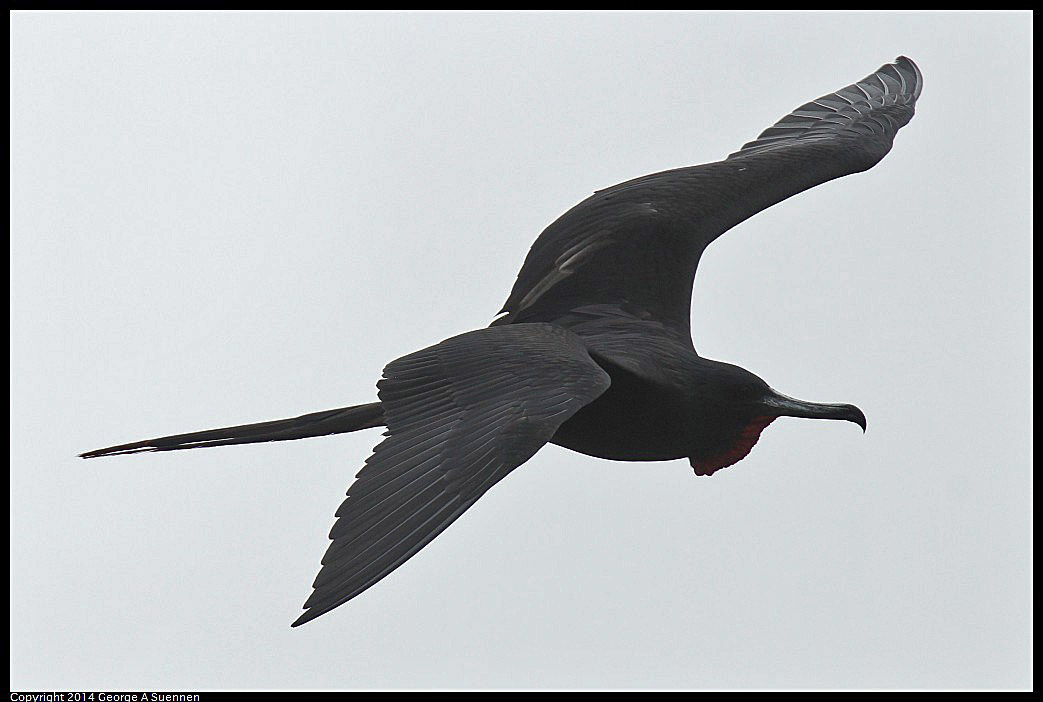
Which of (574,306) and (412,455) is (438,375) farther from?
(574,306)

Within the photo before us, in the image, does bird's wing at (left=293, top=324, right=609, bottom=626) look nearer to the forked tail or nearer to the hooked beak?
the forked tail

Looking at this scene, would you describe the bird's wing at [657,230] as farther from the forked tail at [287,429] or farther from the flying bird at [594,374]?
the forked tail at [287,429]

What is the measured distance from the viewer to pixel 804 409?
592 centimetres

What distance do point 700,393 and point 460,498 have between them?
1.53 meters

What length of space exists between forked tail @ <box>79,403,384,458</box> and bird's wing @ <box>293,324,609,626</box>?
504 mm

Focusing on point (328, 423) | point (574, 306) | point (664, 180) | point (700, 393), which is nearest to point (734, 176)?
point (664, 180)

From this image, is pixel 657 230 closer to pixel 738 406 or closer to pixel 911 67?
pixel 738 406

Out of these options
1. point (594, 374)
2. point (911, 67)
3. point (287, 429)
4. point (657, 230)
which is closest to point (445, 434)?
point (594, 374)

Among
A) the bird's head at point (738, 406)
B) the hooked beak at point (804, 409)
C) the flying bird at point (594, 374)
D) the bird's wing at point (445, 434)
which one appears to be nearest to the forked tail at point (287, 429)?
the flying bird at point (594, 374)

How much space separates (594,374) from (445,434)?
0.53 metres

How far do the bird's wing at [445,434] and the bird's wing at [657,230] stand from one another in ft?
3.49

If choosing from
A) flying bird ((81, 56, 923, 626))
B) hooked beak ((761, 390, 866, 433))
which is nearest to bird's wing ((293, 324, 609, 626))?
flying bird ((81, 56, 923, 626))

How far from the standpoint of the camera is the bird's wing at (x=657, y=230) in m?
6.68

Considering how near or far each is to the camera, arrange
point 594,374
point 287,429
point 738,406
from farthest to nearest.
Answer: point 738,406, point 287,429, point 594,374
